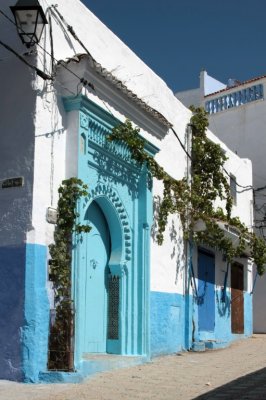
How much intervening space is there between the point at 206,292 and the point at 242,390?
6.47 meters

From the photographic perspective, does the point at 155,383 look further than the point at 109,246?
No

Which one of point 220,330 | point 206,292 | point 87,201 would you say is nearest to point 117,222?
point 87,201

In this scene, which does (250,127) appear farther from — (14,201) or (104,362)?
(14,201)

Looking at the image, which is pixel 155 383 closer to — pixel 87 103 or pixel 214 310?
pixel 87 103

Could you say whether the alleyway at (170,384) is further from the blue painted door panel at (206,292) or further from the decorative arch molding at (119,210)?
the blue painted door panel at (206,292)

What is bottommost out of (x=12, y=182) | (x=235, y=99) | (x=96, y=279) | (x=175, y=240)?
(x=96, y=279)

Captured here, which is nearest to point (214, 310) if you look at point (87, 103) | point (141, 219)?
point (141, 219)

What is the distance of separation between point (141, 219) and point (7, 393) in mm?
4444

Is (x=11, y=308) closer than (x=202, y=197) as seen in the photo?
Yes

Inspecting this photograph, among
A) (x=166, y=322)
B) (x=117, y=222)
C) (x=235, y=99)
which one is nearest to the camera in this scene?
(x=117, y=222)

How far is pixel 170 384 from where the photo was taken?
26.2 feet

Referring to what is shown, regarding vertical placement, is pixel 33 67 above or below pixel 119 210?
above

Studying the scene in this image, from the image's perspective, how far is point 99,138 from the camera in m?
9.39

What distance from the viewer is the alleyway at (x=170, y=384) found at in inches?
273
